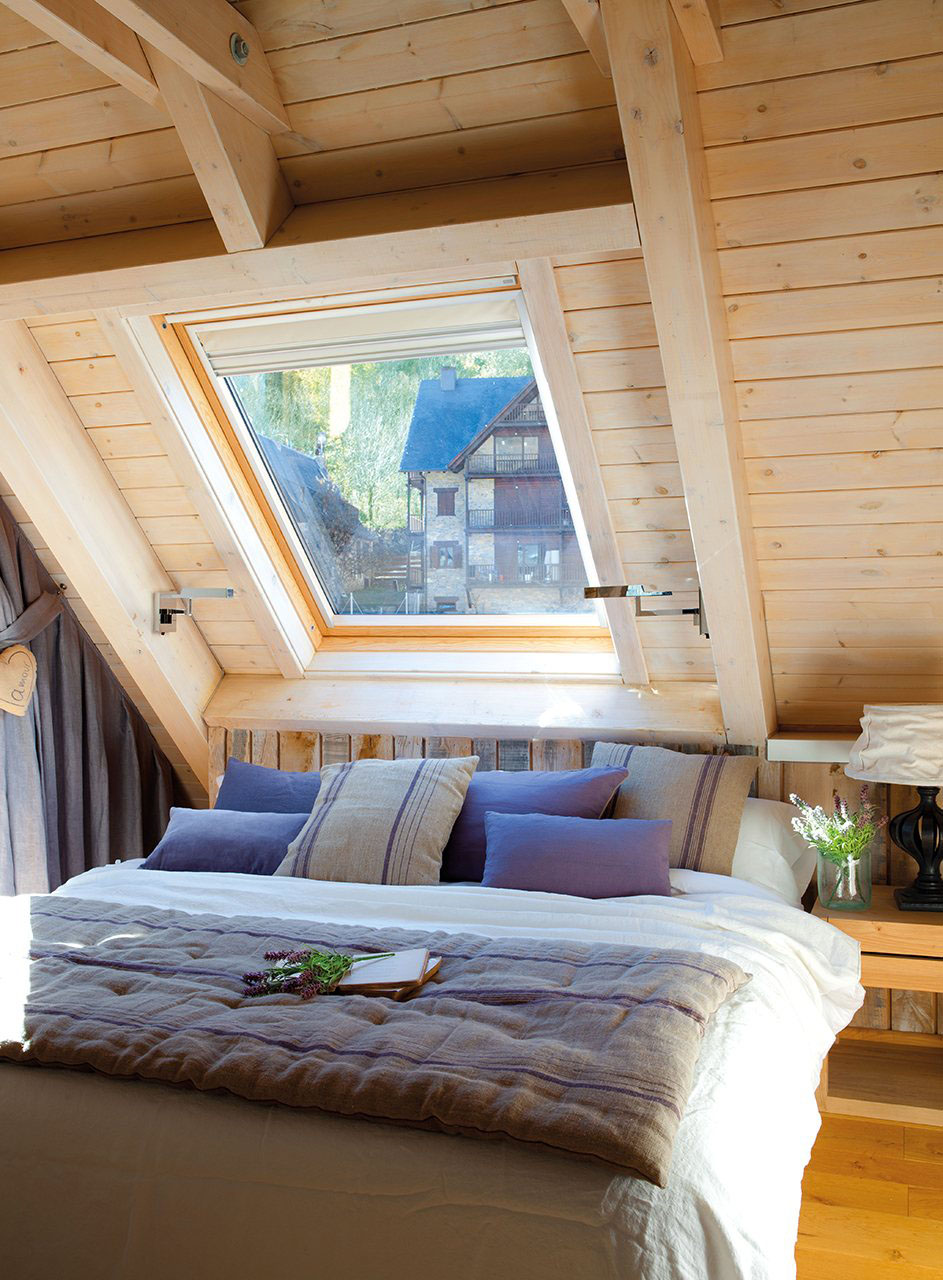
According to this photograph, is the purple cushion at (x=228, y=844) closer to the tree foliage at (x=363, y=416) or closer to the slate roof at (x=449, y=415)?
the tree foliage at (x=363, y=416)

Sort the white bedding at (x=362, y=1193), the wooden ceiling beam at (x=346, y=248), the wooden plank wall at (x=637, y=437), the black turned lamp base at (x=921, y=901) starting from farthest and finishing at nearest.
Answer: the black turned lamp base at (x=921, y=901), the wooden plank wall at (x=637, y=437), the wooden ceiling beam at (x=346, y=248), the white bedding at (x=362, y=1193)

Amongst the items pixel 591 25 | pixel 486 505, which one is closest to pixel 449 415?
pixel 486 505

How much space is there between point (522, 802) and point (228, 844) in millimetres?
839

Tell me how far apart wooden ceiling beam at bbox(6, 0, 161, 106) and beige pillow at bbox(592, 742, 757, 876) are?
2038 millimetres

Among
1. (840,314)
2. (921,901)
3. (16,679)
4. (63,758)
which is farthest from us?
(63,758)

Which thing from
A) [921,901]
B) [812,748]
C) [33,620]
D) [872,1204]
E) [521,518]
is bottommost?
[872,1204]

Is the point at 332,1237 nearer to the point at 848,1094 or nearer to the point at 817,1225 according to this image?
the point at 817,1225

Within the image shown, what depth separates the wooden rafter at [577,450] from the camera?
253cm

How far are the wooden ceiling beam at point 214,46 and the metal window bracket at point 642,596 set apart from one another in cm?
139

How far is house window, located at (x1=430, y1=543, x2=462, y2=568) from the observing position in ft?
11.1

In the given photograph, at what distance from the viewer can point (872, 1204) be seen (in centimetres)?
240

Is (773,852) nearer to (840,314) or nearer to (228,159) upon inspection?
(840,314)

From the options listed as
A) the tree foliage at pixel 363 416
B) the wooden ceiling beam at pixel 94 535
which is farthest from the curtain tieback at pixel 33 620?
the tree foliage at pixel 363 416


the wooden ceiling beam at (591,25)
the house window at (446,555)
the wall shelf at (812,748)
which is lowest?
the wall shelf at (812,748)
